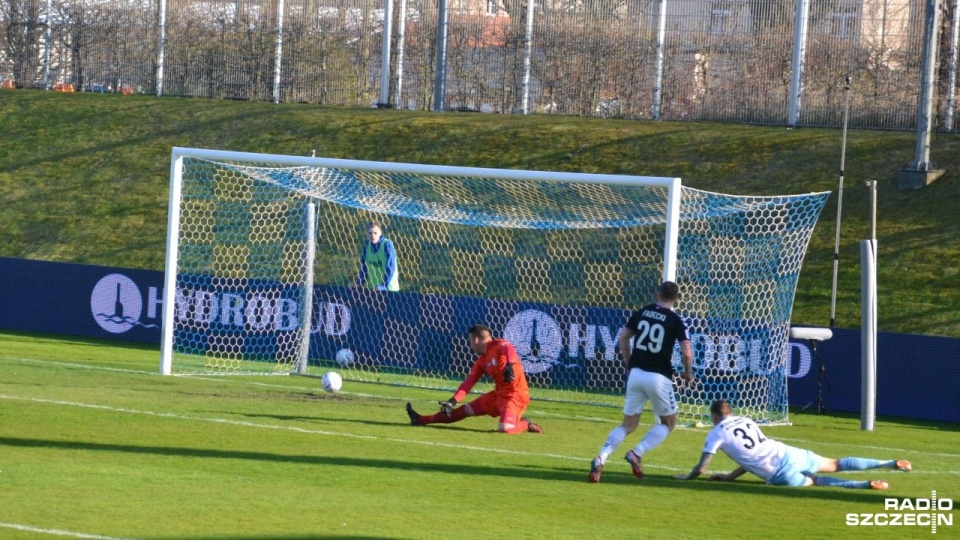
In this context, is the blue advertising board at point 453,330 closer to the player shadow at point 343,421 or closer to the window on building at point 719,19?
the player shadow at point 343,421

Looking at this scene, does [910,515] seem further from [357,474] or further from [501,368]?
[501,368]

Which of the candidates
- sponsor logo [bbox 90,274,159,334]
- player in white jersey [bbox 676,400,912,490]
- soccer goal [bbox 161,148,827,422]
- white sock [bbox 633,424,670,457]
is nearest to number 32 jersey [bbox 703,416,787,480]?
player in white jersey [bbox 676,400,912,490]

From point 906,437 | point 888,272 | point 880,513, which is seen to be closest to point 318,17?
point 888,272

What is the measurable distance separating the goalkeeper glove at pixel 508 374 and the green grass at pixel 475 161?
8959mm

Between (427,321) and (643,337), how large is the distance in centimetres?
893

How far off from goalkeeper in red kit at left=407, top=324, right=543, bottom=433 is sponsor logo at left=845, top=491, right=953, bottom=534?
458 cm

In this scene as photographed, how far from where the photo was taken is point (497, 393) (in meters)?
13.8

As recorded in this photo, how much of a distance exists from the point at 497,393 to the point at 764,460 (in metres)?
3.88

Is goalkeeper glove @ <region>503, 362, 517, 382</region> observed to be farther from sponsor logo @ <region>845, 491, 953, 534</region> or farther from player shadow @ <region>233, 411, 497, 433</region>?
sponsor logo @ <region>845, 491, 953, 534</region>

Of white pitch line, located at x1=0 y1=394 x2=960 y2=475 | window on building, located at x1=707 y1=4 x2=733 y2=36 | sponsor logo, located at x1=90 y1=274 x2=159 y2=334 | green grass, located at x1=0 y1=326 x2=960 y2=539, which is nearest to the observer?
green grass, located at x1=0 y1=326 x2=960 y2=539

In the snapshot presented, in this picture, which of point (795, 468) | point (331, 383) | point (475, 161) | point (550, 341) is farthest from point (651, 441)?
point (475, 161)

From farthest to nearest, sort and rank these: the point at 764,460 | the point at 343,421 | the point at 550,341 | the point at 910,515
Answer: the point at 550,341 < the point at 343,421 < the point at 764,460 < the point at 910,515

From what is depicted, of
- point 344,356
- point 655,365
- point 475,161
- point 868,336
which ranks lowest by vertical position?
point 344,356

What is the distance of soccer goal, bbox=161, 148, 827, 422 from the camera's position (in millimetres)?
17219
